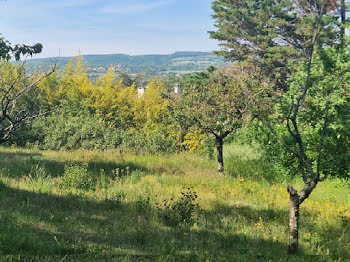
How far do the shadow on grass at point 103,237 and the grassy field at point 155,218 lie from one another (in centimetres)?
2

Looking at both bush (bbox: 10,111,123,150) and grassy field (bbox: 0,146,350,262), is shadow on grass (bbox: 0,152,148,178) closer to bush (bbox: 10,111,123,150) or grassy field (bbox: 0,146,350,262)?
grassy field (bbox: 0,146,350,262)

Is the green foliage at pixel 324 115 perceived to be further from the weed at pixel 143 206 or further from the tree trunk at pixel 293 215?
the weed at pixel 143 206

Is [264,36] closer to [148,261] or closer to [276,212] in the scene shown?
[276,212]

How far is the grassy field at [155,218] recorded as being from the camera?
18.3 ft

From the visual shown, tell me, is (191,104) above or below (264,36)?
below

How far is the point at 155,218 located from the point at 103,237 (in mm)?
1984

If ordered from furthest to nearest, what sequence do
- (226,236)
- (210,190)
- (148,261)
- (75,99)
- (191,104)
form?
1. (75,99)
2. (191,104)
3. (210,190)
4. (226,236)
5. (148,261)

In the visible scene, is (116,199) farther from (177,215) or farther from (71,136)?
(71,136)

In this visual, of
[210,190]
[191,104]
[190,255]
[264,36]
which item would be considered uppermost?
[264,36]

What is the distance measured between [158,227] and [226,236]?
4.93 feet

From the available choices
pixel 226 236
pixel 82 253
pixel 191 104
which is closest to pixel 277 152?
pixel 191 104

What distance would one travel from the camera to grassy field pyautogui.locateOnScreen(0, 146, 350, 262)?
18.3 ft

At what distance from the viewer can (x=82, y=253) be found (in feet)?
17.3

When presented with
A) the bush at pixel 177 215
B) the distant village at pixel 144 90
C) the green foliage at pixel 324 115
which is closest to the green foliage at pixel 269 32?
the distant village at pixel 144 90
